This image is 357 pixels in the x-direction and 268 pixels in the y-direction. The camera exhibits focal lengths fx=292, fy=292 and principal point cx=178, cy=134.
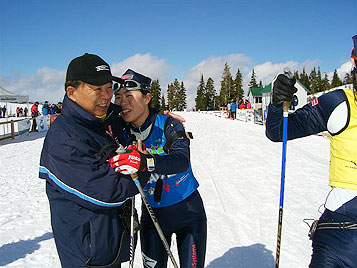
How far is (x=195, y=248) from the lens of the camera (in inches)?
105

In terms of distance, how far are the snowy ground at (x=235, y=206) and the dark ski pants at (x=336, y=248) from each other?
6.88ft

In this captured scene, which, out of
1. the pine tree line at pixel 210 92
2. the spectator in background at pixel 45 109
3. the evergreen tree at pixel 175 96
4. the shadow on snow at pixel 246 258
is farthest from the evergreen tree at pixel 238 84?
the shadow on snow at pixel 246 258

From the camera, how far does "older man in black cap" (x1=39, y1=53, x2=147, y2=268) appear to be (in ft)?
5.63

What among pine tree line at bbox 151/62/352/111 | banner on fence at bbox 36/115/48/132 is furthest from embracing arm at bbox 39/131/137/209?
pine tree line at bbox 151/62/352/111

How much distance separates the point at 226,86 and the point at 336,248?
87.7 metres

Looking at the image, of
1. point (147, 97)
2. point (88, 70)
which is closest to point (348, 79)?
point (147, 97)

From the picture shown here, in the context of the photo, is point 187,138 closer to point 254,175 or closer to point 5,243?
point 5,243

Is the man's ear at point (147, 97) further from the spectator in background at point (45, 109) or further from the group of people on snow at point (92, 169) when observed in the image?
the spectator in background at point (45, 109)

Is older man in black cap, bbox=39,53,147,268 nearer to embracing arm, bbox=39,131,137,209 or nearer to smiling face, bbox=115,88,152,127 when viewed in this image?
embracing arm, bbox=39,131,137,209

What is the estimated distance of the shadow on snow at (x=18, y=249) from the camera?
4.14 metres

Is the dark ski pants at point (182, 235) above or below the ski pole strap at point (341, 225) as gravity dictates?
below

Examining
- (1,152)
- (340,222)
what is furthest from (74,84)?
(1,152)

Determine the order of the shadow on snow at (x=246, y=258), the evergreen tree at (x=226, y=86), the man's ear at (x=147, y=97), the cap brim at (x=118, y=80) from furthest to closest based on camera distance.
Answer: the evergreen tree at (x=226, y=86) → the shadow on snow at (x=246, y=258) → the man's ear at (x=147, y=97) → the cap brim at (x=118, y=80)

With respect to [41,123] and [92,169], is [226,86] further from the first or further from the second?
[92,169]
